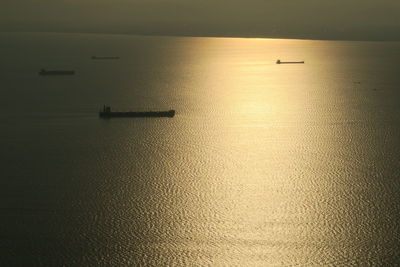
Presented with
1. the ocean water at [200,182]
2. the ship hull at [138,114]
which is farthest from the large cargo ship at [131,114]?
the ocean water at [200,182]

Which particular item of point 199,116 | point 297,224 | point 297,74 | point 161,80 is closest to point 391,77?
point 297,74

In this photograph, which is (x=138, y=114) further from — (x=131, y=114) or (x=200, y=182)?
(x=200, y=182)

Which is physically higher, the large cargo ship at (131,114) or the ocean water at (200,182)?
the large cargo ship at (131,114)

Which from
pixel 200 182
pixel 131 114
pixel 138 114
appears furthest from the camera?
pixel 138 114

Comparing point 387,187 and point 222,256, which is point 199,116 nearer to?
point 387,187

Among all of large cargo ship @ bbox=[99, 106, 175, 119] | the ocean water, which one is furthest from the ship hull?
the ocean water

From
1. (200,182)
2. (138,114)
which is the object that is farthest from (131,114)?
(200,182)

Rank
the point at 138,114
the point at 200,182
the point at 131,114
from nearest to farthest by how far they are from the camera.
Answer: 1. the point at 200,182
2. the point at 131,114
3. the point at 138,114

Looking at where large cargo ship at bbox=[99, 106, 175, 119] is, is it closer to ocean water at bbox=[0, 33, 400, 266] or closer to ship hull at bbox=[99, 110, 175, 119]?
ship hull at bbox=[99, 110, 175, 119]

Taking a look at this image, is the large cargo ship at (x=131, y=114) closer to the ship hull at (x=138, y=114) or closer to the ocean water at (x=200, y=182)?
the ship hull at (x=138, y=114)
